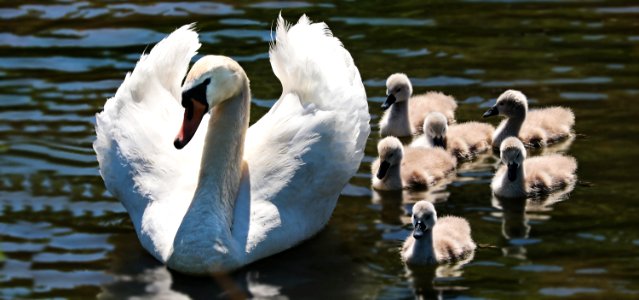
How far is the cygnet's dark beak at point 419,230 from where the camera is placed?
9039 millimetres

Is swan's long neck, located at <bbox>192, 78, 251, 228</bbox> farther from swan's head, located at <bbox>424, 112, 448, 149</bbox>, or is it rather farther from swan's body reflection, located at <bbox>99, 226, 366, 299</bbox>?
swan's head, located at <bbox>424, 112, 448, 149</bbox>

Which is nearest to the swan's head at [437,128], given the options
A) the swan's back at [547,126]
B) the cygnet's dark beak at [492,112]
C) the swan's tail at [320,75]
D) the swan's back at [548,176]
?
the cygnet's dark beak at [492,112]

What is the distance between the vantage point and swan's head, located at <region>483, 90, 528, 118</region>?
1152cm

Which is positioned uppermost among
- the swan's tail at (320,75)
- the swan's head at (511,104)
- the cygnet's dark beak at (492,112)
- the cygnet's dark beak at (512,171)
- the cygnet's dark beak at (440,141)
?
the swan's tail at (320,75)

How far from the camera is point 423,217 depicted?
9.24 meters

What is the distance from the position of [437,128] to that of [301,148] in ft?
6.93

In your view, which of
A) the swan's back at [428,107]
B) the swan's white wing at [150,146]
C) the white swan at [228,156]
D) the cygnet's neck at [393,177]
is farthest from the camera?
the swan's back at [428,107]

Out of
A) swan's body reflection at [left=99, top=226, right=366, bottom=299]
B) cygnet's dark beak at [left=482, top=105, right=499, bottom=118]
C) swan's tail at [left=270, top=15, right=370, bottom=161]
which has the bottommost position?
swan's body reflection at [left=99, top=226, right=366, bottom=299]

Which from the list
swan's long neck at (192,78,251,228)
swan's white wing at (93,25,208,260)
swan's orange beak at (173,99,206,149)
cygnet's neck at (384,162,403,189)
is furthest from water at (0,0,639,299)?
swan's orange beak at (173,99,206,149)

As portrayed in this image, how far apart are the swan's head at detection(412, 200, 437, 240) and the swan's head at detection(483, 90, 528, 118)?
8.10ft

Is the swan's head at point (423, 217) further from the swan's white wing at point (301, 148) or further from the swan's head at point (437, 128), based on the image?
the swan's head at point (437, 128)

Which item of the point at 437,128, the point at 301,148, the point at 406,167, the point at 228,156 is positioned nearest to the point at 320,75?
the point at 301,148

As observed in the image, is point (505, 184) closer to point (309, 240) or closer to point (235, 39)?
point (309, 240)

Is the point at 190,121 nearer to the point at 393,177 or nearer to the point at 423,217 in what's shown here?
the point at 423,217
